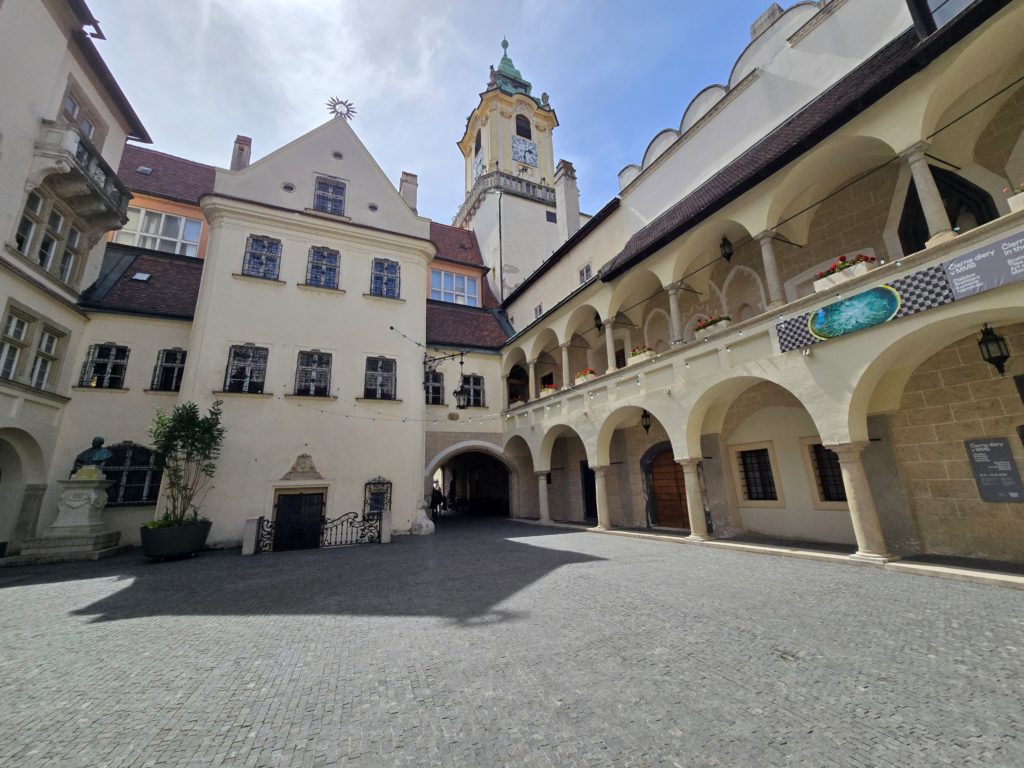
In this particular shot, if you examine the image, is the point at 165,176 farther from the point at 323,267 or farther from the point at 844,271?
the point at 844,271

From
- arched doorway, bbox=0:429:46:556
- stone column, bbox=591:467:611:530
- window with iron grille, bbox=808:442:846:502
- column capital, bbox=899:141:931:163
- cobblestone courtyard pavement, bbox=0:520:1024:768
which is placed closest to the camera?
cobblestone courtyard pavement, bbox=0:520:1024:768

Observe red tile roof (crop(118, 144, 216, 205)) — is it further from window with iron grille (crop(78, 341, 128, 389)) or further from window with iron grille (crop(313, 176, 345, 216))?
window with iron grille (crop(78, 341, 128, 389))

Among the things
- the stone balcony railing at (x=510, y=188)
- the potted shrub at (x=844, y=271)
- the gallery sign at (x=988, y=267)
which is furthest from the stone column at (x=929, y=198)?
the stone balcony railing at (x=510, y=188)

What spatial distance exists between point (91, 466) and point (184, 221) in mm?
11854

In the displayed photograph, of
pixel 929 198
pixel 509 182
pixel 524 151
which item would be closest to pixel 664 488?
pixel 929 198

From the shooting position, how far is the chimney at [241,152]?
59.1ft

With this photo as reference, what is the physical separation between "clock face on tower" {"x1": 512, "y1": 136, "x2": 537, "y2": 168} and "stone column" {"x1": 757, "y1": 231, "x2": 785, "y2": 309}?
85.6 feet

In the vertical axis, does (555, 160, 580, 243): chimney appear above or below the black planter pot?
above

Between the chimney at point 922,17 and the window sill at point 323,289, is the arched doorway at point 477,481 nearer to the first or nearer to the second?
the window sill at point 323,289

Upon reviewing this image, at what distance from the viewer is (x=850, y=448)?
7859 millimetres

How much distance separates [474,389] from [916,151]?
15.9 metres

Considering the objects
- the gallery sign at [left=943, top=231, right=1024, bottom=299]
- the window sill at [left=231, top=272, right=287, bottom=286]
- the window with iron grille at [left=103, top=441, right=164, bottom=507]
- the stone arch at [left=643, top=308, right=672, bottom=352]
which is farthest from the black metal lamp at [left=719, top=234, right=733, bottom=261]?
→ the window with iron grille at [left=103, top=441, right=164, bottom=507]

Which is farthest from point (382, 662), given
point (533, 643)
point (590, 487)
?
point (590, 487)

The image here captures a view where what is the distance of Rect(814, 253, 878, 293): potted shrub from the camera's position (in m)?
7.94
